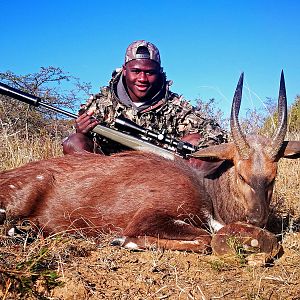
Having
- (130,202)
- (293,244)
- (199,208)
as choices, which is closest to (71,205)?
(130,202)

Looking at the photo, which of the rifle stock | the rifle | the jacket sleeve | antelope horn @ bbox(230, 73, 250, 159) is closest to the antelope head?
antelope horn @ bbox(230, 73, 250, 159)

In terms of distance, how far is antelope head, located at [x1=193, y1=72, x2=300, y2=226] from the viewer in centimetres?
415

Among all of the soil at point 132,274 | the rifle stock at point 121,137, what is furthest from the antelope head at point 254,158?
the rifle stock at point 121,137

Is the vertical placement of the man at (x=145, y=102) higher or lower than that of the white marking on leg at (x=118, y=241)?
higher

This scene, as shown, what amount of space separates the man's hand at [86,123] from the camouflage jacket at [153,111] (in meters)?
0.57

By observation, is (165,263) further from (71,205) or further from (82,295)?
(71,205)

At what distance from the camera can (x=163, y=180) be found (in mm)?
4500

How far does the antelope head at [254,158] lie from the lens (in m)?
4.15

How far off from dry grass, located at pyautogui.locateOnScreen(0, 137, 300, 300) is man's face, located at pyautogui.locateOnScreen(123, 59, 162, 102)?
334 centimetres

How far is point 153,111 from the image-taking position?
22.9 feet

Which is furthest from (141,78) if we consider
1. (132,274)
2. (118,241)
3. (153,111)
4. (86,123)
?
(132,274)

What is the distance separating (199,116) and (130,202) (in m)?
2.92

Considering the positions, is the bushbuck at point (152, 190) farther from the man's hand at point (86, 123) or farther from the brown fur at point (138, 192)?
the man's hand at point (86, 123)

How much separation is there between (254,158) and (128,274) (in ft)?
5.77
